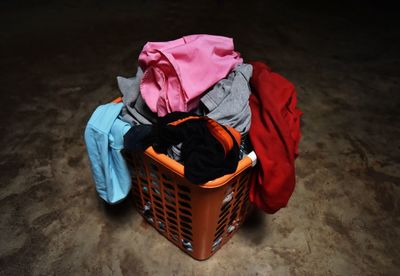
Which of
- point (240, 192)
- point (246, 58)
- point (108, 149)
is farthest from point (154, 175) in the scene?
point (246, 58)

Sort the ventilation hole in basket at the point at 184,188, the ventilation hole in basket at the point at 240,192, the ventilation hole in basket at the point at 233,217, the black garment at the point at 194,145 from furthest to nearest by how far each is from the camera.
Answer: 1. the ventilation hole in basket at the point at 233,217
2. the ventilation hole in basket at the point at 240,192
3. the ventilation hole in basket at the point at 184,188
4. the black garment at the point at 194,145

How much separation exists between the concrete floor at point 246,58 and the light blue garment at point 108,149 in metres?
0.30

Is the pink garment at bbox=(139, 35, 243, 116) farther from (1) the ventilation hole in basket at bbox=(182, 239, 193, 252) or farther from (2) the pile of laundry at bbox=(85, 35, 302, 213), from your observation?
(1) the ventilation hole in basket at bbox=(182, 239, 193, 252)

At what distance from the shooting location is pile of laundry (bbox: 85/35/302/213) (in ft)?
2.36

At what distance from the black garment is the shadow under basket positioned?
27mm

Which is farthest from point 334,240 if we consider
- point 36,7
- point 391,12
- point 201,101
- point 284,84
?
point 36,7

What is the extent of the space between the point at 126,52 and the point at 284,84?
140cm

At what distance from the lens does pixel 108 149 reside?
84cm

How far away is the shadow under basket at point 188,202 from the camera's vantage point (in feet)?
2.45

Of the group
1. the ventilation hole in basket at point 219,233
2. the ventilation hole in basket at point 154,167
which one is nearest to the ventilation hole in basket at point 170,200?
the ventilation hole in basket at point 154,167

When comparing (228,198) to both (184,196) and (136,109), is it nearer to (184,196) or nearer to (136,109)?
(184,196)

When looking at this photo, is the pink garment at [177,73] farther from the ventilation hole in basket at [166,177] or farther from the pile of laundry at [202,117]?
the ventilation hole in basket at [166,177]

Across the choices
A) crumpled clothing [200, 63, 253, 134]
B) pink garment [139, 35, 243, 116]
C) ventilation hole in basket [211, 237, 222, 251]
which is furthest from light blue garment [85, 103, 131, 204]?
ventilation hole in basket [211, 237, 222, 251]

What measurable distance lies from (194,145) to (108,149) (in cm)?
28
